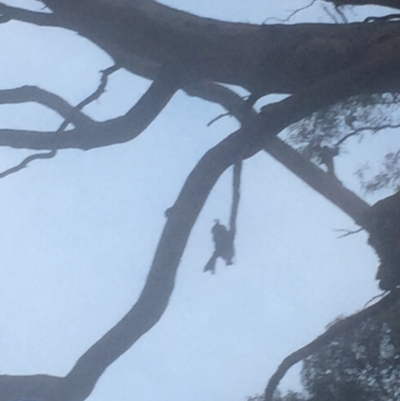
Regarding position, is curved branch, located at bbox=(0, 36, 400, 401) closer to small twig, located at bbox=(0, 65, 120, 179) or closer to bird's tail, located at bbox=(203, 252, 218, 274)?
bird's tail, located at bbox=(203, 252, 218, 274)

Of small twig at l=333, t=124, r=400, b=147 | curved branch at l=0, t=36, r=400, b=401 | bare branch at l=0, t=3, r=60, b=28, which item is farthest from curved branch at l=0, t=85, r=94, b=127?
small twig at l=333, t=124, r=400, b=147

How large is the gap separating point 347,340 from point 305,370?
3.1 inches

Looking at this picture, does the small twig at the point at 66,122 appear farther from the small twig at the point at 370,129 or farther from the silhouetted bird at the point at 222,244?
the small twig at the point at 370,129

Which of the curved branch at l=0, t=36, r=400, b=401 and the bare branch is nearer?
the curved branch at l=0, t=36, r=400, b=401

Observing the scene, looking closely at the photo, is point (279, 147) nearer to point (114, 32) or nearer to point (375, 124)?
point (375, 124)

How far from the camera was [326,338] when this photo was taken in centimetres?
109

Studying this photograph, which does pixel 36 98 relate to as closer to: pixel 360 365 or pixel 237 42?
pixel 237 42

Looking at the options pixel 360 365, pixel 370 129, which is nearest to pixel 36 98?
pixel 370 129

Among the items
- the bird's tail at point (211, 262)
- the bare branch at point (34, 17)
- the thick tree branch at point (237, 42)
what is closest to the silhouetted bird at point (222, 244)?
the bird's tail at point (211, 262)

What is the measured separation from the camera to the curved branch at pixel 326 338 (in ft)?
3.44

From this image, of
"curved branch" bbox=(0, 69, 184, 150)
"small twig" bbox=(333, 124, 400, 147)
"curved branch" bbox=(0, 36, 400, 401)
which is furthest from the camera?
A: "small twig" bbox=(333, 124, 400, 147)

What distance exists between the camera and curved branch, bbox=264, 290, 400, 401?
105 cm

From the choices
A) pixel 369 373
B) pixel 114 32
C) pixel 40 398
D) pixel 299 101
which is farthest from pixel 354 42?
pixel 40 398

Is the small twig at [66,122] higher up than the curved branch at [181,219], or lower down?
higher up
